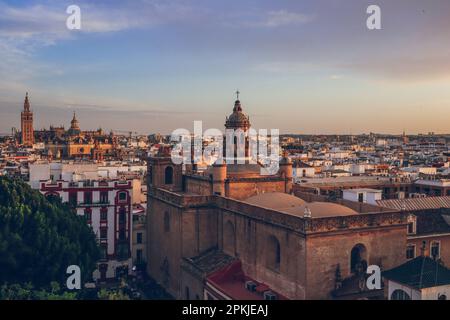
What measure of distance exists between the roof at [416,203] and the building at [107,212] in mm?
18189

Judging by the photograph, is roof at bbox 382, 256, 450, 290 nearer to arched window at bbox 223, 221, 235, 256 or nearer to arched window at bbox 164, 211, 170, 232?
arched window at bbox 223, 221, 235, 256

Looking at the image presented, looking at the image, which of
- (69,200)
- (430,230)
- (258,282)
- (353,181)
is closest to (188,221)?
(258,282)

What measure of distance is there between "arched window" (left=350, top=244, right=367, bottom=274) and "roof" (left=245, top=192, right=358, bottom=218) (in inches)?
68.5

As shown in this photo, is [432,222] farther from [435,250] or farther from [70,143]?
[70,143]

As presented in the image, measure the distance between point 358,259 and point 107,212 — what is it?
20.7 metres

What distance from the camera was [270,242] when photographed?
86.5 feet

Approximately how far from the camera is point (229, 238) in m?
30.6

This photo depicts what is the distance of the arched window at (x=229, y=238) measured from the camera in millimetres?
30219

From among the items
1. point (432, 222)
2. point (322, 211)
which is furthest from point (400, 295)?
point (432, 222)

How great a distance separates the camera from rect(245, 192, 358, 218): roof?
25.8 m

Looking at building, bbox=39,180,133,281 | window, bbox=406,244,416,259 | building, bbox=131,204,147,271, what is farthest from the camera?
building, bbox=131,204,147,271

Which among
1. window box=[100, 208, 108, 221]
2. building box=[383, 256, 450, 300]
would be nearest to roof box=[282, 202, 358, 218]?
building box=[383, 256, 450, 300]
